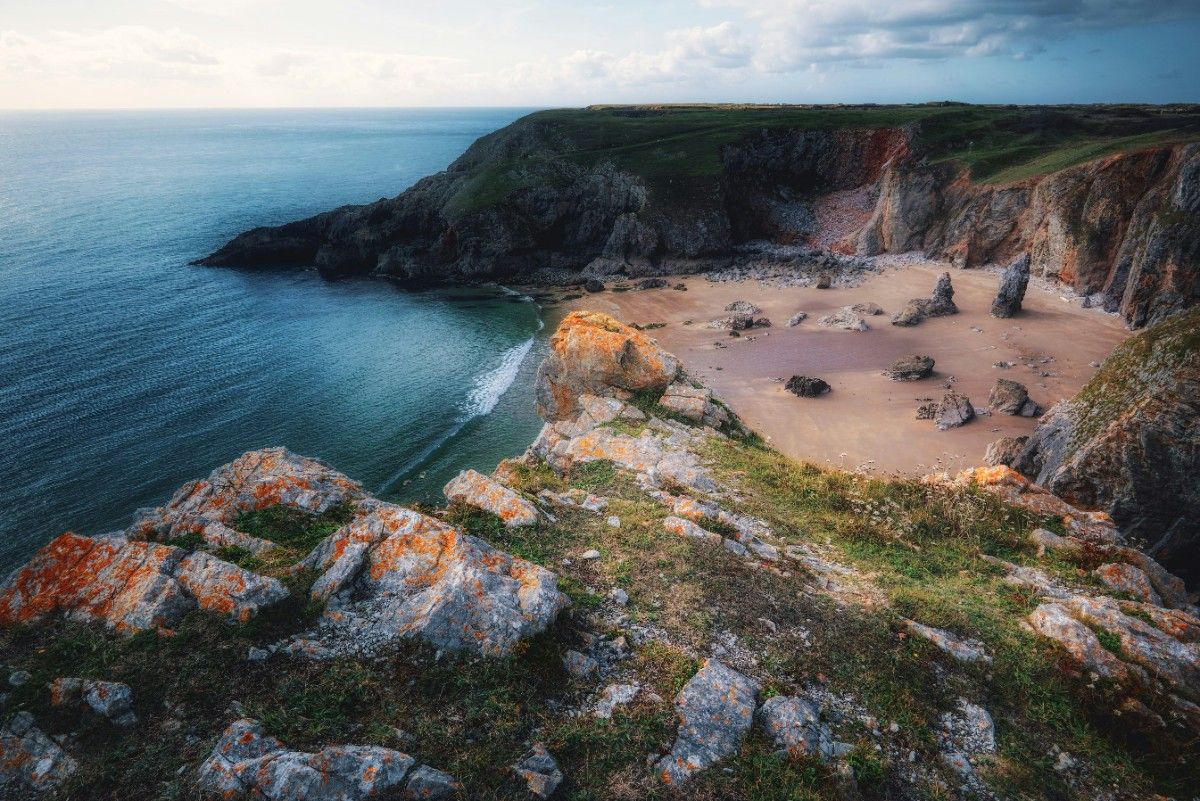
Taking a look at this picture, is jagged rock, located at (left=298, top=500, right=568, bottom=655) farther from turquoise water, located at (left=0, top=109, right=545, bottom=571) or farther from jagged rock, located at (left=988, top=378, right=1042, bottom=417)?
jagged rock, located at (left=988, top=378, right=1042, bottom=417)

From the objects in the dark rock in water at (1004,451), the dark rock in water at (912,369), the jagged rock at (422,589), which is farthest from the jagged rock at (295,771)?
the dark rock in water at (912,369)

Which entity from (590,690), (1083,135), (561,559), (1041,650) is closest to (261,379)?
(561,559)

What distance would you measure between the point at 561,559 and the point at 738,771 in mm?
5648

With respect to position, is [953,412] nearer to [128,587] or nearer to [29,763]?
[128,587]

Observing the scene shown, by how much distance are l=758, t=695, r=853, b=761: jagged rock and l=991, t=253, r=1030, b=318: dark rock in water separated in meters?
53.1

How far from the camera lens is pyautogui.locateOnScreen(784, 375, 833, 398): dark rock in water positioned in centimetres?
3947

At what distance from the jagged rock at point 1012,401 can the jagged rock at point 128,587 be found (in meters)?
39.9

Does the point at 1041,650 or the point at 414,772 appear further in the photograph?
the point at 1041,650

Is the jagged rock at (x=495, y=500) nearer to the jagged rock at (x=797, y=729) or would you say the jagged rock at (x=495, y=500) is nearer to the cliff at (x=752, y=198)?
the jagged rock at (x=797, y=729)

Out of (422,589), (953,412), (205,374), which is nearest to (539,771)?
(422,589)

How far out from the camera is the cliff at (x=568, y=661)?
7297 millimetres

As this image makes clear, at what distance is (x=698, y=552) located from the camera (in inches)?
494

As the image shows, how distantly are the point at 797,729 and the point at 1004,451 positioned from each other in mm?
25550

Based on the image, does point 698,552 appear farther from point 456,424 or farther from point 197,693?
point 456,424
